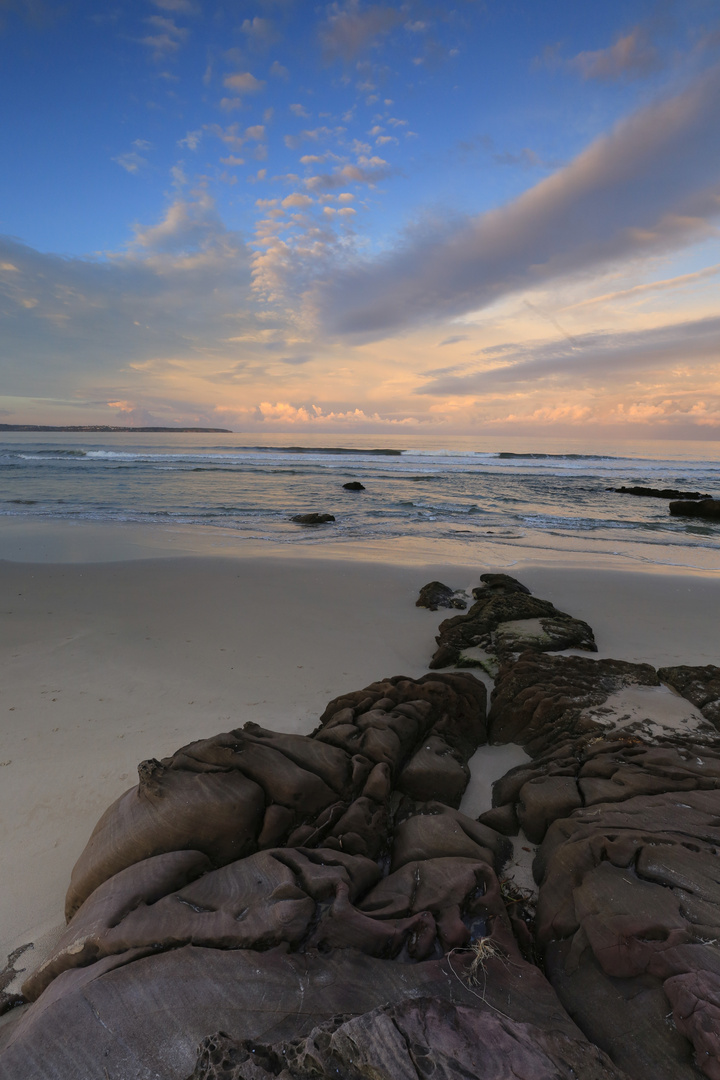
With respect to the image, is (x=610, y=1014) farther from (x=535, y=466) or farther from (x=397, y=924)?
(x=535, y=466)

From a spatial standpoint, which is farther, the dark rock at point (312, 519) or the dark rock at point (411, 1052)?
the dark rock at point (312, 519)

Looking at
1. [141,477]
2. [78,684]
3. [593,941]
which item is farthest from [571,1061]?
[141,477]

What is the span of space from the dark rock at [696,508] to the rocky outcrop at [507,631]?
1619 centimetres

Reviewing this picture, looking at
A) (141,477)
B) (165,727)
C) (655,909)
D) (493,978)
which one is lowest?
(165,727)

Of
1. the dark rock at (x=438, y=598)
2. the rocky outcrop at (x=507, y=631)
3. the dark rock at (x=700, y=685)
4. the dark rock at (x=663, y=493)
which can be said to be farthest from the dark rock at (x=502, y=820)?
the dark rock at (x=663, y=493)

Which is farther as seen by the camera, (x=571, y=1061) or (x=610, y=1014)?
(x=610, y=1014)

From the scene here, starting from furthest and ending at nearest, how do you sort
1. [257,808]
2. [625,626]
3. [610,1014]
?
[625,626], [257,808], [610,1014]

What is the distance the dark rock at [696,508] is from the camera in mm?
18766

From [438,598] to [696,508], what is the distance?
16.9 m

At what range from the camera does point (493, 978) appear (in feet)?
5.98

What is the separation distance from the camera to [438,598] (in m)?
Result: 7.23

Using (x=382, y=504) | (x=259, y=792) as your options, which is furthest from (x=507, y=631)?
(x=382, y=504)

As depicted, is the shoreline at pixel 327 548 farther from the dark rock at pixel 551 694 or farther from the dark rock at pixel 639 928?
the dark rock at pixel 639 928

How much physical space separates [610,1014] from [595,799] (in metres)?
1.22
